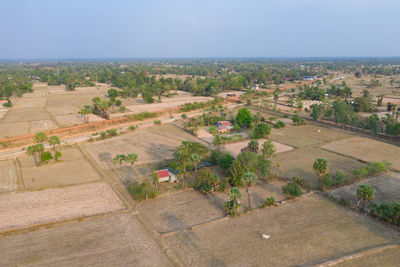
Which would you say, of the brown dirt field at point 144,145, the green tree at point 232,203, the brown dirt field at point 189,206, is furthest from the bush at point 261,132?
the green tree at point 232,203

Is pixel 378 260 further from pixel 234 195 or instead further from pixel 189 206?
pixel 189 206

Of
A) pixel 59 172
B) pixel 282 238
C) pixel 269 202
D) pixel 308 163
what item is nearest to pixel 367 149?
pixel 308 163

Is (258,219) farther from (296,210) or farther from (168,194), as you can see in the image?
(168,194)

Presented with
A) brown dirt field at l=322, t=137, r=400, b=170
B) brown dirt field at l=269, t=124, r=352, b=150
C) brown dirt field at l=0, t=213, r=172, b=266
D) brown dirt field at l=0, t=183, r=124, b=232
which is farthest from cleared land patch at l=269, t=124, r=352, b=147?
brown dirt field at l=0, t=213, r=172, b=266

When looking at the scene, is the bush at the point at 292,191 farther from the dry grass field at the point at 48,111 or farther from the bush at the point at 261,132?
the dry grass field at the point at 48,111

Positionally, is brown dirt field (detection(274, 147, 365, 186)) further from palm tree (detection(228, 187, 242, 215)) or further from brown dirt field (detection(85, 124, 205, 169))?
brown dirt field (detection(85, 124, 205, 169))
